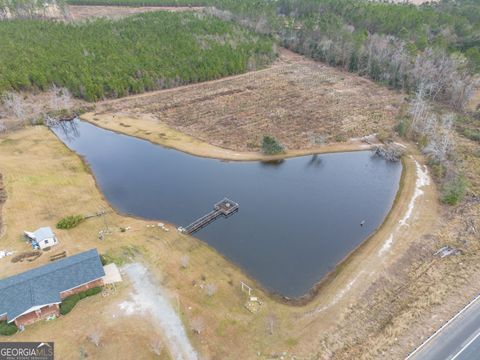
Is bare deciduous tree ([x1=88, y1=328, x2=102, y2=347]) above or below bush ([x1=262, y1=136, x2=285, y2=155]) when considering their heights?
below

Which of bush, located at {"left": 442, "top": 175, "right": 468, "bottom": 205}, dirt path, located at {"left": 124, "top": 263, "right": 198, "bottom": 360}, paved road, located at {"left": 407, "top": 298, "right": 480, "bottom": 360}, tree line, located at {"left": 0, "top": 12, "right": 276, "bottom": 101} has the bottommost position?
dirt path, located at {"left": 124, "top": 263, "right": 198, "bottom": 360}

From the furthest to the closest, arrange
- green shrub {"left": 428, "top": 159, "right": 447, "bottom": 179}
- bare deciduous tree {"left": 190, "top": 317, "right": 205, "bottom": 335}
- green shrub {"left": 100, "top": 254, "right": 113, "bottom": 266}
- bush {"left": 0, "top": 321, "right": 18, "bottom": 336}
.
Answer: green shrub {"left": 428, "top": 159, "right": 447, "bottom": 179}
green shrub {"left": 100, "top": 254, "right": 113, "bottom": 266}
bare deciduous tree {"left": 190, "top": 317, "right": 205, "bottom": 335}
bush {"left": 0, "top": 321, "right": 18, "bottom": 336}

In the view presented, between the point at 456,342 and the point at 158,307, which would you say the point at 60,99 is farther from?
the point at 456,342

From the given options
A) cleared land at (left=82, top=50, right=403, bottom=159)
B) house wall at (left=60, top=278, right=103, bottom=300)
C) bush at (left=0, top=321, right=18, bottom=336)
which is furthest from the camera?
cleared land at (left=82, top=50, right=403, bottom=159)

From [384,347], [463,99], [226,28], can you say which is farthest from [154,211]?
[226,28]

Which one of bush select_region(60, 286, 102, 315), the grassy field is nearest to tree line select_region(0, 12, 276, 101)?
the grassy field

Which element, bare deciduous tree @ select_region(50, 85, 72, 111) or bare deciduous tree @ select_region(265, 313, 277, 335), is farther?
bare deciduous tree @ select_region(50, 85, 72, 111)

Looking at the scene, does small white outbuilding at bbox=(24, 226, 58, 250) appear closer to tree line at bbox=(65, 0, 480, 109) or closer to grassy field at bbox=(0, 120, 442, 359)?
grassy field at bbox=(0, 120, 442, 359)

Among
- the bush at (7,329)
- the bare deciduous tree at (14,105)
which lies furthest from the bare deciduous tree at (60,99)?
the bush at (7,329)
